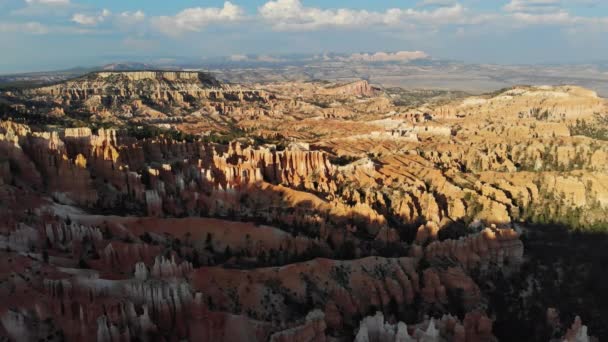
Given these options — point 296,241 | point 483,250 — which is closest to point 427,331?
point 296,241

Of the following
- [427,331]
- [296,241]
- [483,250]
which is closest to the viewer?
[427,331]

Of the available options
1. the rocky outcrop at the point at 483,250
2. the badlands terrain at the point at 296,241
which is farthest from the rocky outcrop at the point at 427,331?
the rocky outcrop at the point at 483,250

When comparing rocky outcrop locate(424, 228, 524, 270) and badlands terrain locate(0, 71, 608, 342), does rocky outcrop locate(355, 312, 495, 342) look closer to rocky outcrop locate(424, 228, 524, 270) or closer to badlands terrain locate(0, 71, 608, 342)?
badlands terrain locate(0, 71, 608, 342)

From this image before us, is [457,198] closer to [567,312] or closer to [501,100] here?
[567,312]

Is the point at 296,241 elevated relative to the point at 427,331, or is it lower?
lower

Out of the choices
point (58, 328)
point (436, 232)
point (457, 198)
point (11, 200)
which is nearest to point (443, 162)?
point (457, 198)

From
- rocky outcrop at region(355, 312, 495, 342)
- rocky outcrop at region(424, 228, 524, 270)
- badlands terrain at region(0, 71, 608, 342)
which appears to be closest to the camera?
badlands terrain at region(0, 71, 608, 342)

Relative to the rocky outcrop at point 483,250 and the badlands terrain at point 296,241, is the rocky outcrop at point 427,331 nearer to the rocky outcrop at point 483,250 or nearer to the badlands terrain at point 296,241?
the badlands terrain at point 296,241

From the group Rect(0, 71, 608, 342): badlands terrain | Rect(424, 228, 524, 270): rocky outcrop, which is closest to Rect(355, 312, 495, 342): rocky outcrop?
Rect(0, 71, 608, 342): badlands terrain

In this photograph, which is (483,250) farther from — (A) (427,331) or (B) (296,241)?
(A) (427,331)
